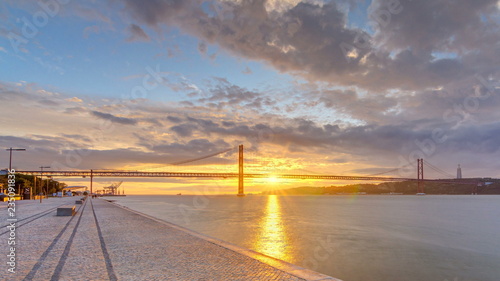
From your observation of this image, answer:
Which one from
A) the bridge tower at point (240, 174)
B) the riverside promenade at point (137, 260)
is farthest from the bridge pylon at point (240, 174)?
the riverside promenade at point (137, 260)

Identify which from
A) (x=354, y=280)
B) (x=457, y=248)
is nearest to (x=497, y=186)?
(x=457, y=248)

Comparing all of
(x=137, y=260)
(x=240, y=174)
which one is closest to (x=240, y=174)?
(x=240, y=174)

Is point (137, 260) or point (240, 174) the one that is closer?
point (137, 260)

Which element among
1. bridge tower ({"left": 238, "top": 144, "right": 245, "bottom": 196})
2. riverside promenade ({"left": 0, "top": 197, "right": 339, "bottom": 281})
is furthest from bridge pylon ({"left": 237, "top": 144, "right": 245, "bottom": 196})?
riverside promenade ({"left": 0, "top": 197, "right": 339, "bottom": 281})

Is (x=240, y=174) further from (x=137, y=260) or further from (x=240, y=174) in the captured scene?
(x=137, y=260)

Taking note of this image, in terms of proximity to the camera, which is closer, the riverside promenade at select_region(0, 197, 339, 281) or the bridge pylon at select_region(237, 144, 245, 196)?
the riverside promenade at select_region(0, 197, 339, 281)

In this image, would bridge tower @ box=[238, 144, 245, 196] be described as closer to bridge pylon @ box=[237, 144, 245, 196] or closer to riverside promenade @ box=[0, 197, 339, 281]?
bridge pylon @ box=[237, 144, 245, 196]

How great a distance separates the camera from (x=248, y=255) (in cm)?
897

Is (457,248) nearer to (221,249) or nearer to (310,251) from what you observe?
(310,251)

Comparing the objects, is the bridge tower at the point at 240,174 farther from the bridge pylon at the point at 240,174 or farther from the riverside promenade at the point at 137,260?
the riverside promenade at the point at 137,260

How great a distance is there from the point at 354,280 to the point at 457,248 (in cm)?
1026

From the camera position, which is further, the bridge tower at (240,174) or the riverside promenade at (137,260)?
the bridge tower at (240,174)

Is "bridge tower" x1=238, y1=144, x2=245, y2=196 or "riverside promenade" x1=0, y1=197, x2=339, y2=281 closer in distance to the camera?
"riverside promenade" x1=0, y1=197, x2=339, y2=281

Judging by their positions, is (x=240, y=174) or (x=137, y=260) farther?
(x=240, y=174)
